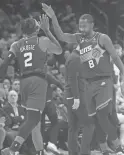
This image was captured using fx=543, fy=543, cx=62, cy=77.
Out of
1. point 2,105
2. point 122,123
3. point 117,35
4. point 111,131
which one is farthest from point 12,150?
point 117,35

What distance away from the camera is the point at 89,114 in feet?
19.7

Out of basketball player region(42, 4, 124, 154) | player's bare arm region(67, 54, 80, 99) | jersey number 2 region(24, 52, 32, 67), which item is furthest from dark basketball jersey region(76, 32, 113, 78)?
jersey number 2 region(24, 52, 32, 67)

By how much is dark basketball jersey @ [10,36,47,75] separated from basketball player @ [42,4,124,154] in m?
0.47

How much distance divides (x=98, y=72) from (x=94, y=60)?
15 centimetres

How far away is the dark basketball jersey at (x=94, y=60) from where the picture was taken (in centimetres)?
597

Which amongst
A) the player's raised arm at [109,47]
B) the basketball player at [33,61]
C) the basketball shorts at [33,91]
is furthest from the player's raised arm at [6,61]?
the player's raised arm at [109,47]

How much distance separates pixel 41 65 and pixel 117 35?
770 cm

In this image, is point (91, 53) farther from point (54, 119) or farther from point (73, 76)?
point (54, 119)

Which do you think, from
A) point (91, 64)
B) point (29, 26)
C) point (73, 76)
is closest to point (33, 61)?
point (29, 26)

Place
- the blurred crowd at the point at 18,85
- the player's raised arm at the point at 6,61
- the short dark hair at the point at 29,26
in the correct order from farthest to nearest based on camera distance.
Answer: the blurred crowd at the point at 18,85, the short dark hair at the point at 29,26, the player's raised arm at the point at 6,61

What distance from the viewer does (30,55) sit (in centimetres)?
618

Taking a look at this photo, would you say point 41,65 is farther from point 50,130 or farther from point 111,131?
point 50,130

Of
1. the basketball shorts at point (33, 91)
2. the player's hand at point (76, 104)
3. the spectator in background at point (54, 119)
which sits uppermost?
the basketball shorts at point (33, 91)

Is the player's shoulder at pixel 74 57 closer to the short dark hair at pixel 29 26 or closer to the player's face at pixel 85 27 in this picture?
the player's face at pixel 85 27
